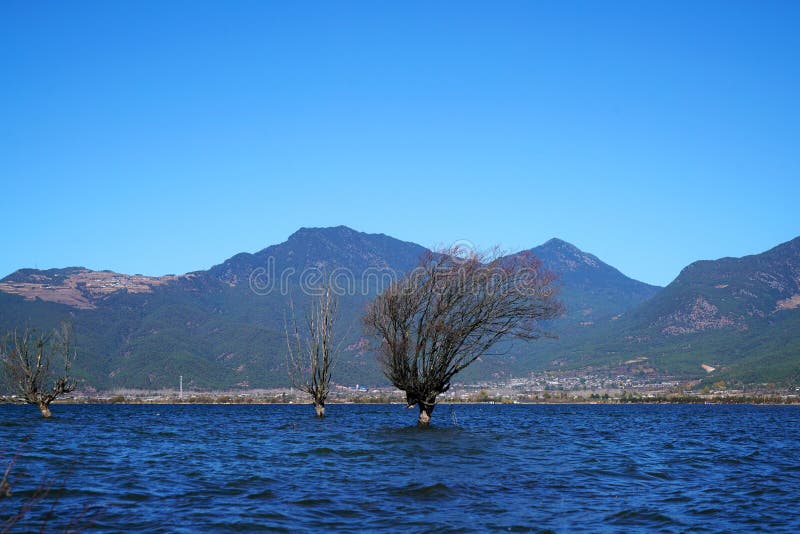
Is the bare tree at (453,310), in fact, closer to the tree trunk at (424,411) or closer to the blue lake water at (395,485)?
the tree trunk at (424,411)

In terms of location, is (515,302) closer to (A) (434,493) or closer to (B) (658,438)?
(B) (658,438)

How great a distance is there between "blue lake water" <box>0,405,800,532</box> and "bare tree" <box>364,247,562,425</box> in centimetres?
659

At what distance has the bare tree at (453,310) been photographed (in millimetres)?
39594

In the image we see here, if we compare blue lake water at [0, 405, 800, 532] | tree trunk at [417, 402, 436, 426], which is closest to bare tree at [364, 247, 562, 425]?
tree trunk at [417, 402, 436, 426]

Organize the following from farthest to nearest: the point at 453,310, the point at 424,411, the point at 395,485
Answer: the point at 424,411
the point at 453,310
the point at 395,485

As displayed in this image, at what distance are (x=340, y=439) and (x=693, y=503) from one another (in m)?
18.8

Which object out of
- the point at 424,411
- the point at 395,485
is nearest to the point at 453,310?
the point at 424,411

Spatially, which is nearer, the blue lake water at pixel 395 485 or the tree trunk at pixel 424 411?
the blue lake water at pixel 395 485

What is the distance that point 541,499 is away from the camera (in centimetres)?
1769

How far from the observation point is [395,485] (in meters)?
19.4

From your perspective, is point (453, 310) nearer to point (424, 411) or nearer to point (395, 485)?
point (424, 411)

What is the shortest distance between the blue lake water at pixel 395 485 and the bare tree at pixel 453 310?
21.6ft

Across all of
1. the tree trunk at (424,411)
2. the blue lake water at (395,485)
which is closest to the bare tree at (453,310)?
the tree trunk at (424,411)

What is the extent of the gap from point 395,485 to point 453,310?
21.5 metres
